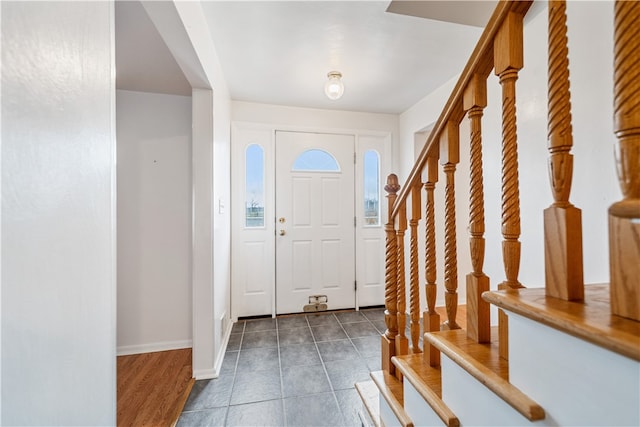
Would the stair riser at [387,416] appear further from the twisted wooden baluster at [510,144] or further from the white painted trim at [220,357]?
the white painted trim at [220,357]

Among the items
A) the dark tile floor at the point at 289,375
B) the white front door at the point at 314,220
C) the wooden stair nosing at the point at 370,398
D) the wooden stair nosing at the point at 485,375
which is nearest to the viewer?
the wooden stair nosing at the point at 485,375

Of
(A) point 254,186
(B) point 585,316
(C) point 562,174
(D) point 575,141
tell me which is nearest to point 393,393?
(B) point 585,316

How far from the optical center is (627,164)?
418mm

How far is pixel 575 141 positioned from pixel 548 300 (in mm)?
1283

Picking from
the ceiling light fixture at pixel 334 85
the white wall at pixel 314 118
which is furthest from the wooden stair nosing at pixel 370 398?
the white wall at pixel 314 118

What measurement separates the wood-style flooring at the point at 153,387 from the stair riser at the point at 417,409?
1262 mm

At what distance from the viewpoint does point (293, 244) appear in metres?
3.00

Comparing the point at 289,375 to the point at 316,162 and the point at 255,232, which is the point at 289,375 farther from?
the point at 316,162

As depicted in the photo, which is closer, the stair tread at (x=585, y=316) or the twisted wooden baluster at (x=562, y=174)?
the stair tread at (x=585, y=316)

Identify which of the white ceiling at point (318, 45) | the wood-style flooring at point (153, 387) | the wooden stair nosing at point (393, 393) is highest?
the white ceiling at point (318, 45)

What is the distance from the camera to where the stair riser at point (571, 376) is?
39 centimetres

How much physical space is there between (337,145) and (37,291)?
285 centimetres

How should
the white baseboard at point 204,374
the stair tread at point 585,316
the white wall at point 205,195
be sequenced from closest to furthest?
the stair tread at point 585,316 < the white wall at point 205,195 < the white baseboard at point 204,374

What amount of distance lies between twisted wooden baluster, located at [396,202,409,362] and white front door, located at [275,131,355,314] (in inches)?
68.8
